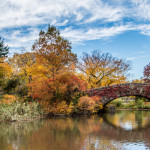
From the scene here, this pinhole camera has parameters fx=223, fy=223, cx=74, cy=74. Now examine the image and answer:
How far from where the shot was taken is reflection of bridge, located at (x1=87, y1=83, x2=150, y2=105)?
2152 cm

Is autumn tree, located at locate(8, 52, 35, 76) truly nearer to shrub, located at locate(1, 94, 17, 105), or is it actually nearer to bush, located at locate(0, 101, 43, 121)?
shrub, located at locate(1, 94, 17, 105)

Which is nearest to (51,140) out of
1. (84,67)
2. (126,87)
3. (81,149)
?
(81,149)

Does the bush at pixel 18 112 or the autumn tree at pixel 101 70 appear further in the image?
the autumn tree at pixel 101 70

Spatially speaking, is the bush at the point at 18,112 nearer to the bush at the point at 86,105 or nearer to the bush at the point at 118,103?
the bush at the point at 86,105

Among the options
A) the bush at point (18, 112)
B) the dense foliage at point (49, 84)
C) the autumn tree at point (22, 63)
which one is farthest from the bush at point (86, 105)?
the autumn tree at point (22, 63)

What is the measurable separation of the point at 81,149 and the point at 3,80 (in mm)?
15059

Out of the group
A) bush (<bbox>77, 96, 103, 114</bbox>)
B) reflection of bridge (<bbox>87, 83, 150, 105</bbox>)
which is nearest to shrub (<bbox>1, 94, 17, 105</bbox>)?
bush (<bbox>77, 96, 103, 114</bbox>)

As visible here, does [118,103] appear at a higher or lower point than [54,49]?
lower

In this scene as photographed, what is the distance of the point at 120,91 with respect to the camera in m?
21.7

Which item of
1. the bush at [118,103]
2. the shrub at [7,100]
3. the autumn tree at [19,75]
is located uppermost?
the autumn tree at [19,75]

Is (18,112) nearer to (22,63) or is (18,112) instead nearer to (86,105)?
(86,105)

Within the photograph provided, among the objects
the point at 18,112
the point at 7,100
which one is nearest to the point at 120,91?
the point at 18,112

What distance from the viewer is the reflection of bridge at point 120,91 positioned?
70.6 feet

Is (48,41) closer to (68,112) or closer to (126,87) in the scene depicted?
(68,112)
